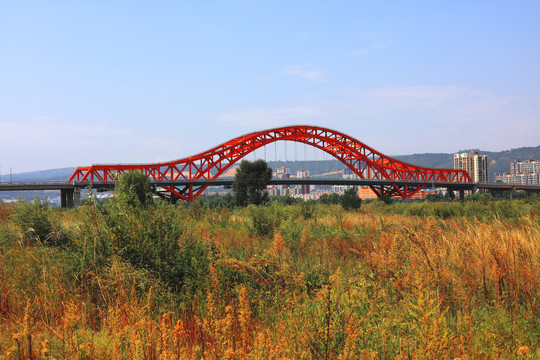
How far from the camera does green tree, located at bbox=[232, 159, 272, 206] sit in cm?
4072

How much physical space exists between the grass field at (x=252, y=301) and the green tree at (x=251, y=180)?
1320 inches

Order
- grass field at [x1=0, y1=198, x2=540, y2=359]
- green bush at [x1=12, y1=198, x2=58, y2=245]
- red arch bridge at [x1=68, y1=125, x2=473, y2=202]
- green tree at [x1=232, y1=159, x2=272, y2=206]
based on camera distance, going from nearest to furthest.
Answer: grass field at [x1=0, y1=198, x2=540, y2=359] → green bush at [x1=12, y1=198, x2=58, y2=245] → green tree at [x1=232, y1=159, x2=272, y2=206] → red arch bridge at [x1=68, y1=125, x2=473, y2=202]

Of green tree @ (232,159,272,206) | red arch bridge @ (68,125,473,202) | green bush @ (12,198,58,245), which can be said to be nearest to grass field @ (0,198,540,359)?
green bush @ (12,198,58,245)

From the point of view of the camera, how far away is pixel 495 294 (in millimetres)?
4477

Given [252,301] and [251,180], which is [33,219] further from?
[251,180]

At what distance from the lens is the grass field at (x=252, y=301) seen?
9.70 feet

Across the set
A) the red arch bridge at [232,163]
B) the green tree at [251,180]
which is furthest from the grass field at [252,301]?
the red arch bridge at [232,163]

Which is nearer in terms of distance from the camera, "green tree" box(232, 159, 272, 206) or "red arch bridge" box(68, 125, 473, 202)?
"green tree" box(232, 159, 272, 206)

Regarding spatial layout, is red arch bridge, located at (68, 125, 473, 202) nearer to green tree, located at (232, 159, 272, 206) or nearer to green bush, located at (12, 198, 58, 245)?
green tree, located at (232, 159, 272, 206)

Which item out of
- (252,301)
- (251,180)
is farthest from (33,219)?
(251,180)

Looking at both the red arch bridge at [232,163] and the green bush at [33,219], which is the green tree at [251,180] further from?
the green bush at [33,219]

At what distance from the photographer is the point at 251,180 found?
41.3 meters

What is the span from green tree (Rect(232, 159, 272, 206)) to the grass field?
3353 centimetres

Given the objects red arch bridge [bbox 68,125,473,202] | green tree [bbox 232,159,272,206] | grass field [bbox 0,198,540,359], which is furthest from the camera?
red arch bridge [bbox 68,125,473,202]
